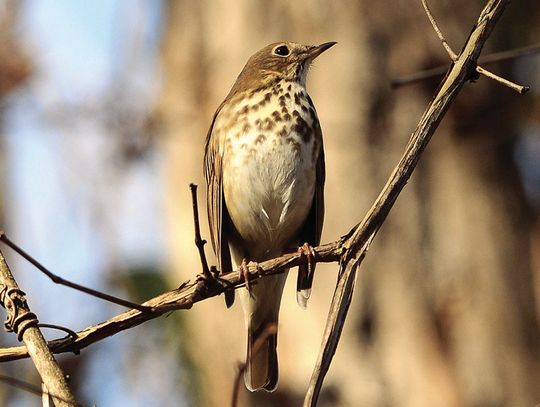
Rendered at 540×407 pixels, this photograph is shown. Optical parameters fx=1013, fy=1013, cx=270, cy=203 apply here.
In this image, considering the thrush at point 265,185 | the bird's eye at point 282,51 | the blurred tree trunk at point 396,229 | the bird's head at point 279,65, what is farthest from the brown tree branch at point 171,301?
the blurred tree trunk at point 396,229

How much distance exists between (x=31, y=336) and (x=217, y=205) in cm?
207

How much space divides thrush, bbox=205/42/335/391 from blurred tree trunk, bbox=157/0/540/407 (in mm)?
1896

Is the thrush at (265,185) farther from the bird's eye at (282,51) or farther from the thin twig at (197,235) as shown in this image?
the thin twig at (197,235)

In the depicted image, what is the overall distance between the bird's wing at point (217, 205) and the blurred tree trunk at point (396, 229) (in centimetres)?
208

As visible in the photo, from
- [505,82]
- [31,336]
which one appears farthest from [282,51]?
[31,336]

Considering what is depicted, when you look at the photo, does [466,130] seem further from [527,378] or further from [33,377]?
[33,377]

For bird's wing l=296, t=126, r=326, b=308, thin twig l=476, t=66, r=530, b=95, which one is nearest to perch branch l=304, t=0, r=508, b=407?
thin twig l=476, t=66, r=530, b=95

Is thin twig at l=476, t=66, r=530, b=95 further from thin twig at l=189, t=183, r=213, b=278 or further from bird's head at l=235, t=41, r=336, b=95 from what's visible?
bird's head at l=235, t=41, r=336, b=95

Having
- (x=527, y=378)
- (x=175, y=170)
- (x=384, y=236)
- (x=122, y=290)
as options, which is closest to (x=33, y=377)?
(x=122, y=290)

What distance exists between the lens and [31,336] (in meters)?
2.83

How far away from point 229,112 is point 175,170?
3.23 meters

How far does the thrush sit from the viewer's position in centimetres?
464

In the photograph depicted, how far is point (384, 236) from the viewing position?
712cm

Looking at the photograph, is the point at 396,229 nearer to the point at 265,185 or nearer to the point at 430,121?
the point at 265,185
